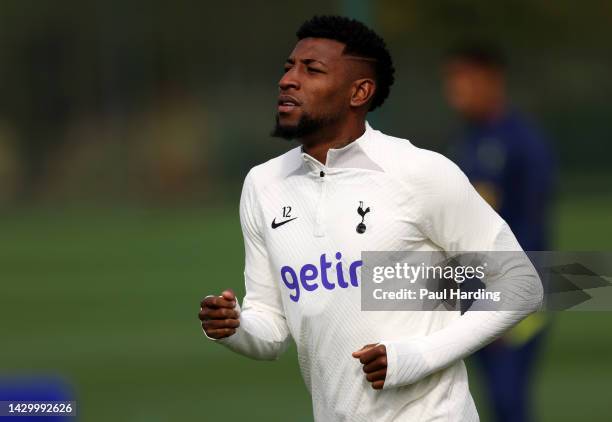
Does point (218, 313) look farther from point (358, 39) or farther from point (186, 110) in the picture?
point (186, 110)

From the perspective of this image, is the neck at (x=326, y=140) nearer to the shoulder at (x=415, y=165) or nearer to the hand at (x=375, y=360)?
the shoulder at (x=415, y=165)

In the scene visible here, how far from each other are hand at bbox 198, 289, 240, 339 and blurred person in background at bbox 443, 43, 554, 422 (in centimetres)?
397

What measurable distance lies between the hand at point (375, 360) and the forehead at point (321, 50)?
1068 millimetres

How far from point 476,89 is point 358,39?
3.70 metres

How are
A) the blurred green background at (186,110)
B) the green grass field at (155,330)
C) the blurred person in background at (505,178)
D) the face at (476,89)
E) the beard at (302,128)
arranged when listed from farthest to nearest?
the blurred green background at (186,110) → the green grass field at (155,330) → the face at (476,89) → the blurred person in background at (505,178) → the beard at (302,128)

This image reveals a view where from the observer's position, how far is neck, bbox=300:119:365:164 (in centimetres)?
592

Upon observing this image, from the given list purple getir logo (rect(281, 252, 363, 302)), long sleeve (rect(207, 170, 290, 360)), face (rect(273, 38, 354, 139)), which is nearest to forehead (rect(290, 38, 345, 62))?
face (rect(273, 38, 354, 139))

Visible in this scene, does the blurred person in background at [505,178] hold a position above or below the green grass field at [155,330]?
above

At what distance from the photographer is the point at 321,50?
5918mm

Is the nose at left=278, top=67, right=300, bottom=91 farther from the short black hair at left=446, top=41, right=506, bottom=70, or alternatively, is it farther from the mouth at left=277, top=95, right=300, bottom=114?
the short black hair at left=446, top=41, right=506, bottom=70

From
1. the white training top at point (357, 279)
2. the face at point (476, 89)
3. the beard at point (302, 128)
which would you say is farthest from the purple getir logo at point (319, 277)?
the face at point (476, 89)

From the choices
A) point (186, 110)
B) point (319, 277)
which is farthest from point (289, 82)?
point (186, 110)

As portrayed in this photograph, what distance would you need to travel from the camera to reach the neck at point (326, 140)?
5.92 meters

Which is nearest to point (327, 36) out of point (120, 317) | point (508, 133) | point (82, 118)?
point (508, 133)
